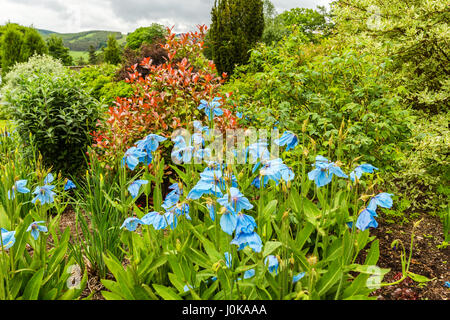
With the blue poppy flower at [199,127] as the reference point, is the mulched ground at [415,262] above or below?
below

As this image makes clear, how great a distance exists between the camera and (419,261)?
96.1 inches

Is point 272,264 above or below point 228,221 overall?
below

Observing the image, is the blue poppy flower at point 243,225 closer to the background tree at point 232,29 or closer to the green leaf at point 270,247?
the green leaf at point 270,247

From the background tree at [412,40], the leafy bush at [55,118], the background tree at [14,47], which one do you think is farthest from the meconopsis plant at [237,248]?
the background tree at [14,47]

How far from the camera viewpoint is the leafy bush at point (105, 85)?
6789 millimetres

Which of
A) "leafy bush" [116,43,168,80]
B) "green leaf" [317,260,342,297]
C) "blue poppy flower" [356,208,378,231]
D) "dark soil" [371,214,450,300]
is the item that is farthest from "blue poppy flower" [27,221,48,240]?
"leafy bush" [116,43,168,80]

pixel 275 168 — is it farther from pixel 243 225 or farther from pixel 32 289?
pixel 32 289

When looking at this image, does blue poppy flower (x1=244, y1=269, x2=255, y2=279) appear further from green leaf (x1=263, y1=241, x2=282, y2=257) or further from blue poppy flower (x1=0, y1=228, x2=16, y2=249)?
blue poppy flower (x1=0, y1=228, x2=16, y2=249)

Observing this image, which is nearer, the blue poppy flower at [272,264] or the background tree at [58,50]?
the blue poppy flower at [272,264]

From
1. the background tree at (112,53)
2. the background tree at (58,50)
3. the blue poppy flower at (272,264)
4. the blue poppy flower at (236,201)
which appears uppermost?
the background tree at (58,50)

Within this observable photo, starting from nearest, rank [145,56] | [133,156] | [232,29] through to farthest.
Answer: [133,156]
[145,56]
[232,29]

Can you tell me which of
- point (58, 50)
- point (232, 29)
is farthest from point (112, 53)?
point (58, 50)

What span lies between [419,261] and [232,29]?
996 cm
